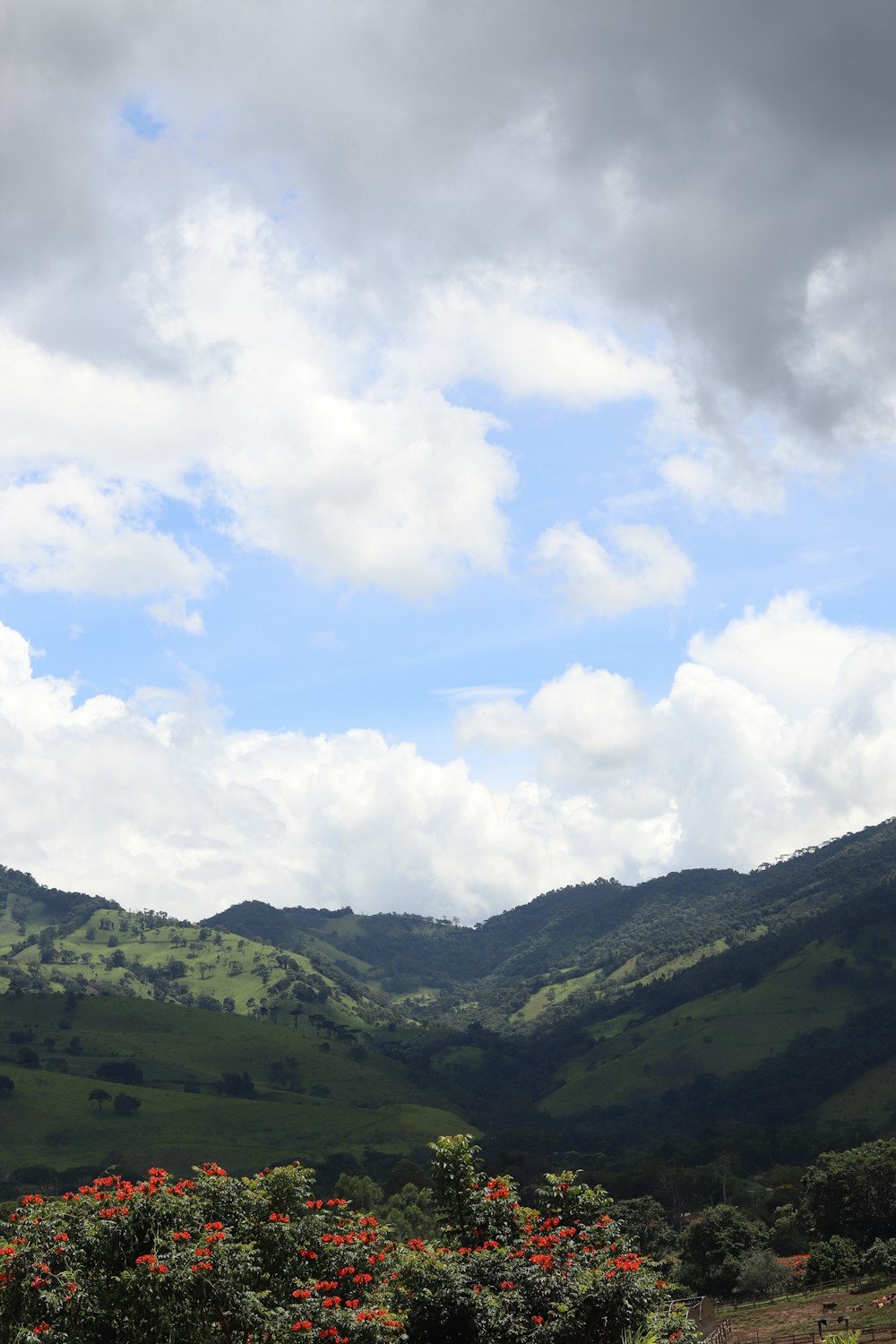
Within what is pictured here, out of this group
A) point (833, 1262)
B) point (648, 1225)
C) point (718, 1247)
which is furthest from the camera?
point (648, 1225)

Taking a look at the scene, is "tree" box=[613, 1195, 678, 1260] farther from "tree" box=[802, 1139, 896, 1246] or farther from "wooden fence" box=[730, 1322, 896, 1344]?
"wooden fence" box=[730, 1322, 896, 1344]

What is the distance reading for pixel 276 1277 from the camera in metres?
26.9

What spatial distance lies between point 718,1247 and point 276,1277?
312ft

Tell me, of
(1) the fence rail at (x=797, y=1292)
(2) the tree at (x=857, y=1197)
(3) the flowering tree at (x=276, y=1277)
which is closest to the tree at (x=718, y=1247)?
(2) the tree at (x=857, y=1197)

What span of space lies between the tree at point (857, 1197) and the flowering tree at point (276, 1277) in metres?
94.4

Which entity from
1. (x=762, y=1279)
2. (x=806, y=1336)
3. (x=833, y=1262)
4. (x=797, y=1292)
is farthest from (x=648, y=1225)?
(x=806, y=1336)

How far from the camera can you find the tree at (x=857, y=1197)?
105m

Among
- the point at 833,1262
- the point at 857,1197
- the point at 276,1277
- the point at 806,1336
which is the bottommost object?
the point at 833,1262

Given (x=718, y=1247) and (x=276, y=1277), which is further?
(x=718, y=1247)

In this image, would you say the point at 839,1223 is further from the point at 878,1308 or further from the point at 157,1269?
the point at 157,1269

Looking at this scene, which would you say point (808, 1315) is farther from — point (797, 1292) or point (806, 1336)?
point (797, 1292)

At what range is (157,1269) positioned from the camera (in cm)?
2328

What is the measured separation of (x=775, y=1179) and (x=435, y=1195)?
161 m

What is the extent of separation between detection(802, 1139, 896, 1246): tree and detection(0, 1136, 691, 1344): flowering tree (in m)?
94.4
